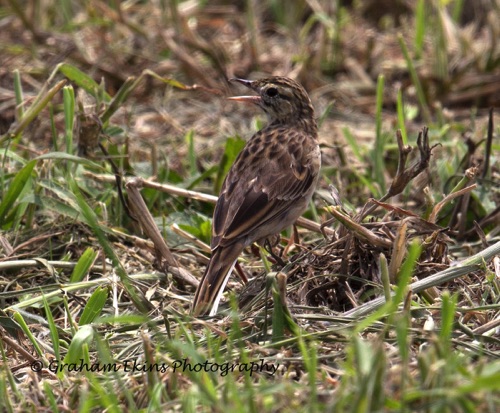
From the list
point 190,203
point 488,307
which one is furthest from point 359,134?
point 488,307

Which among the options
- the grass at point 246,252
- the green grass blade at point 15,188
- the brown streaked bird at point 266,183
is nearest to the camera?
the grass at point 246,252

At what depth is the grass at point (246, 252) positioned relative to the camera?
11.2ft

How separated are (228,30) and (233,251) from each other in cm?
514

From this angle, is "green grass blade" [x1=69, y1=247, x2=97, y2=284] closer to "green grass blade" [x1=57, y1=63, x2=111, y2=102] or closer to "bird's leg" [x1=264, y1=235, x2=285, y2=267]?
"bird's leg" [x1=264, y1=235, x2=285, y2=267]

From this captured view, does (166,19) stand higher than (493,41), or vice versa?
(166,19)

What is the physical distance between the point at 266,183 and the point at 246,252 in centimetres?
53

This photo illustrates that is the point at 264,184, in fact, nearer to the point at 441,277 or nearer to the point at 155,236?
the point at 155,236

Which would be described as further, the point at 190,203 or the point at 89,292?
the point at 190,203

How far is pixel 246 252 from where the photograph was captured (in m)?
5.62

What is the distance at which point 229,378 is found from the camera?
324 centimetres

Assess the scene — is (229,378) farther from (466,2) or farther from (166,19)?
(466,2)

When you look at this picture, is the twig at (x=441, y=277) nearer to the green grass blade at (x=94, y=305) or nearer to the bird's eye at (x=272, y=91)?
the green grass blade at (x=94, y=305)

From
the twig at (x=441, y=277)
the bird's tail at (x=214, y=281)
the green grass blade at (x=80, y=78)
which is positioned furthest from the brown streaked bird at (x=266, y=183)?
the green grass blade at (x=80, y=78)

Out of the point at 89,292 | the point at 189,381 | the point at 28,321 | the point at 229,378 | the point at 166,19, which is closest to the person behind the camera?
the point at 229,378
